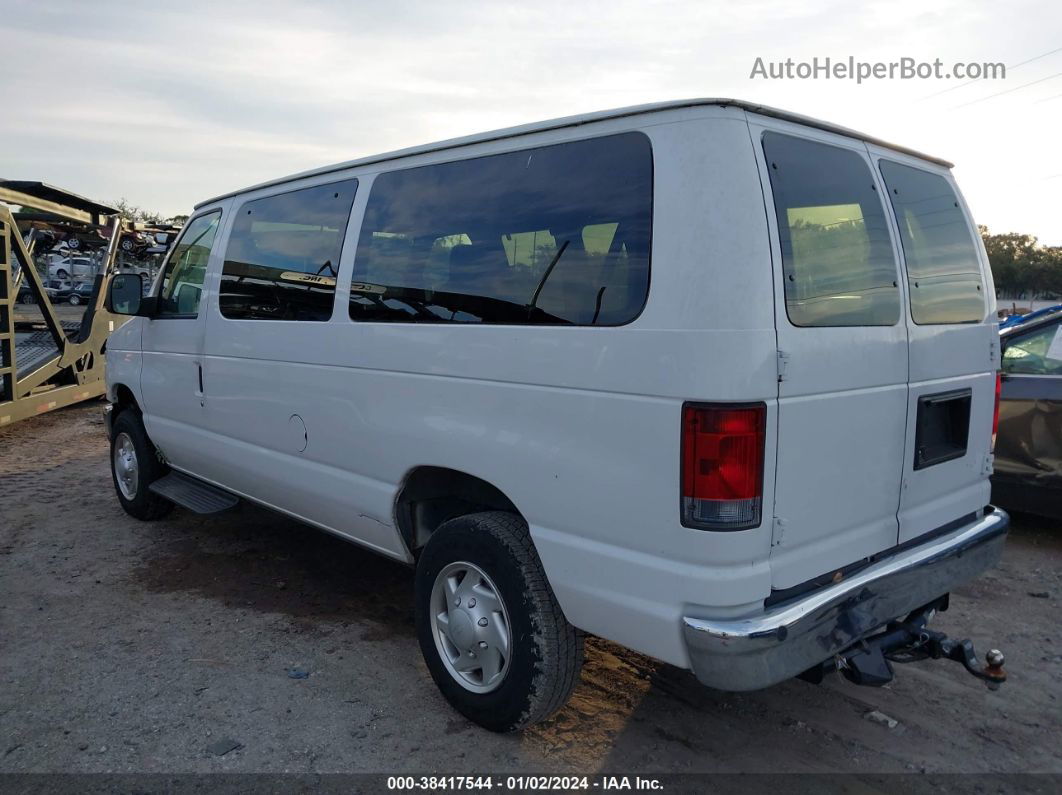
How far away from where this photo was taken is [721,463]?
7.78ft

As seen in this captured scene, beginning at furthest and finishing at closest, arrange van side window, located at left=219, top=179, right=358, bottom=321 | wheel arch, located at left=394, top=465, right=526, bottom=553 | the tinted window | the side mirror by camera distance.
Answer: the tinted window, the side mirror, van side window, located at left=219, top=179, right=358, bottom=321, wheel arch, located at left=394, top=465, right=526, bottom=553

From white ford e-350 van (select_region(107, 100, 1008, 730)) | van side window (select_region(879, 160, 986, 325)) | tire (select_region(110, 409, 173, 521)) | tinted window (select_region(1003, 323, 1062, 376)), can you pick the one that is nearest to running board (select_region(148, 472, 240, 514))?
tire (select_region(110, 409, 173, 521))

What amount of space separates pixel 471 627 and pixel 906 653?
5.30ft

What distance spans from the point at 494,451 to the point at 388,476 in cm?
71

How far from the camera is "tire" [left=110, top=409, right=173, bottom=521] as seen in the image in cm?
566

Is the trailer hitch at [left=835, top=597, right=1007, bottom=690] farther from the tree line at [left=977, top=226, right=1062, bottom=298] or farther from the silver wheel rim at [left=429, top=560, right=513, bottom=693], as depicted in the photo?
the tree line at [left=977, top=226, right=1062, bottom=298]

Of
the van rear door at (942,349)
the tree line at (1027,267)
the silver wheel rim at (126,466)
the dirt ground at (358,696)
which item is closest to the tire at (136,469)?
the silver wheel rim at (126,466)

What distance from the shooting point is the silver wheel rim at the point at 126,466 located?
5.88 meters

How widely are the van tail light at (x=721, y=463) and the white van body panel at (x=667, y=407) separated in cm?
3

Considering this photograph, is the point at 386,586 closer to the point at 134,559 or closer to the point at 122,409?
the point at 134,559

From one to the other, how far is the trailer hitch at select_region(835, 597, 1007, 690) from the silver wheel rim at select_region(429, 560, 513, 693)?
1179 mm

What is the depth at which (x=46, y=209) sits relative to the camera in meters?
9.22

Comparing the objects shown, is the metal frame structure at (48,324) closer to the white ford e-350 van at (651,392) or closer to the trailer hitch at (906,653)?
the white ford e-350 van at (651,392)

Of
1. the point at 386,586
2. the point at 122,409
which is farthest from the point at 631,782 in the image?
the point at 122,409
